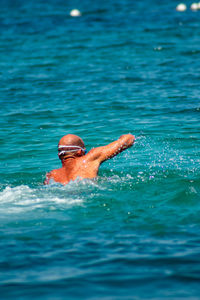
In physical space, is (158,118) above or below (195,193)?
above

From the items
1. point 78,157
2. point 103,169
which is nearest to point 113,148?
point 78,157

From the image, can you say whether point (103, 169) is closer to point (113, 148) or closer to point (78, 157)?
point (78, 157)

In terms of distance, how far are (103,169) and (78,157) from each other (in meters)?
1.92

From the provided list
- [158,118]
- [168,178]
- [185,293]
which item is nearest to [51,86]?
[158,118]

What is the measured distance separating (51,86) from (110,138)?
6.01m

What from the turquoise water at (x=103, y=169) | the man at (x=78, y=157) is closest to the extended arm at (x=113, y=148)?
the man at (x=78, y=157)

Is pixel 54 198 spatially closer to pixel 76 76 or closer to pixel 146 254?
pixel 146 254

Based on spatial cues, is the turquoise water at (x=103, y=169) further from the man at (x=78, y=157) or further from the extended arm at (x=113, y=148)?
the extended arm at (x=113, y=148)

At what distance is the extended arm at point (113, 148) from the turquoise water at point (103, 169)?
0.45 m

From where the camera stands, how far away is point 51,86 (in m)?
17.8

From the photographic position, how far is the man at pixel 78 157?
27.2 ft

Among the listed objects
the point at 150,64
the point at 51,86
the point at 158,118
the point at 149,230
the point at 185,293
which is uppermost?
the point at 150,64

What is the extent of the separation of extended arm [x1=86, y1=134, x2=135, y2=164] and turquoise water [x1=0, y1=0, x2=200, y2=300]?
1.48 ft

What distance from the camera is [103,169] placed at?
1033 centimetres
